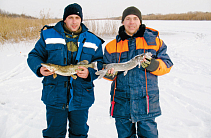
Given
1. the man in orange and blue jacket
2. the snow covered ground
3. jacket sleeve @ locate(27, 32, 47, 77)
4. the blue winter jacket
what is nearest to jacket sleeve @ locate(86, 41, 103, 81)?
the blue winter jacket

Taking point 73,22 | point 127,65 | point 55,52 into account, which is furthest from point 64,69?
point 127,65

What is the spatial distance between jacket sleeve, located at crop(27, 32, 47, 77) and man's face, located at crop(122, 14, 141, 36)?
128 cm

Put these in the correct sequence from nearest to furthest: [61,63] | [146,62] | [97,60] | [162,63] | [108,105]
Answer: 1. [146,62]
2. [162,63]
3. [61,63]
4. [97,60]
5. [108,105]

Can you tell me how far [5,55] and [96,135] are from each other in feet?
22.6

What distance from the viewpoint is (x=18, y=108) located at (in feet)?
11.4

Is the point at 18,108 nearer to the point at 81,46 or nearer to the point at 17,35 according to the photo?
the point at 81,46

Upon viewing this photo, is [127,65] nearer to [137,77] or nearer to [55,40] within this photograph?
[137,77]

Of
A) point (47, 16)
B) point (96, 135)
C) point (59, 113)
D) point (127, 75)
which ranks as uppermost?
point (47, 16)

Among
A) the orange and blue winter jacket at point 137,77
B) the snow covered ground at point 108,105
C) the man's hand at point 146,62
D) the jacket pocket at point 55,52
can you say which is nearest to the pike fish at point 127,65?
the man's hand at point 146,62

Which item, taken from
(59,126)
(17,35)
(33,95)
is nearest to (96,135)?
(59,126)

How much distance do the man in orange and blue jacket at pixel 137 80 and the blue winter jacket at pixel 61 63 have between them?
367 millimetres

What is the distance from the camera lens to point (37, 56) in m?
2.27

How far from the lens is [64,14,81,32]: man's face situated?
225 cm

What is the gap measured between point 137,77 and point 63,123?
4.21 feet
